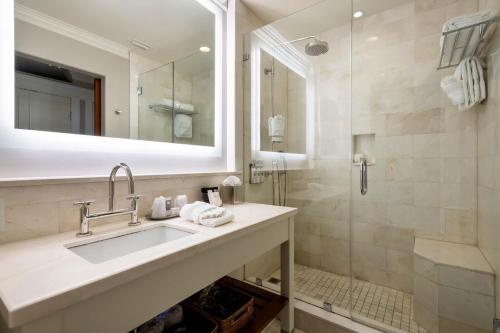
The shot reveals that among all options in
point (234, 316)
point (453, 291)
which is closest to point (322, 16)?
point (453, 291)

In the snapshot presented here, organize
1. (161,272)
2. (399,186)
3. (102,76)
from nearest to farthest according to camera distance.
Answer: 1. (161,272)
2. (102,76)
3. (399,186)

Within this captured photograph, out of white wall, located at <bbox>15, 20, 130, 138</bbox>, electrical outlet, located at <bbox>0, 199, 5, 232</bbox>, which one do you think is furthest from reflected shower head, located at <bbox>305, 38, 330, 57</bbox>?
electrical outlet, located at <bbox>0, 199, 5, 232</bbox>

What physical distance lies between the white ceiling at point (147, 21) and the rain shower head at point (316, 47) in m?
0.89

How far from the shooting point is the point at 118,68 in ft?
4.13

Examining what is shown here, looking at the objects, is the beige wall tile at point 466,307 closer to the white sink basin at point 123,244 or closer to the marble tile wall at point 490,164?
the marble tile wall at point 490,164

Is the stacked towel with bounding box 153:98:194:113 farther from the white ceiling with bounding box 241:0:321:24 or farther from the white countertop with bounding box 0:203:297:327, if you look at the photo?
the white ceiling with bounding box 241:0:321:24

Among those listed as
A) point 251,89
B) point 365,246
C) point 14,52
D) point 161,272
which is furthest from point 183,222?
point 365,246

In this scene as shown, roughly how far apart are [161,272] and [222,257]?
0.27 m

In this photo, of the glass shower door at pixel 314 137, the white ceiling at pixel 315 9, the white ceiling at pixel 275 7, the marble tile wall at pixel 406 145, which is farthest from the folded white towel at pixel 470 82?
the white ceiling at pixel 275 7

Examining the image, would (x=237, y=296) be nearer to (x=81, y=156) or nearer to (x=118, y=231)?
(x=118, y=231)

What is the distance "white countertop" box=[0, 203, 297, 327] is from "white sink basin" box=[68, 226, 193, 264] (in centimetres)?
3

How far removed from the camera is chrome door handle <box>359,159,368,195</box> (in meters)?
2.09

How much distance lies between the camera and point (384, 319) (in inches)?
59.9

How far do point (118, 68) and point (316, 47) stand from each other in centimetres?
171
